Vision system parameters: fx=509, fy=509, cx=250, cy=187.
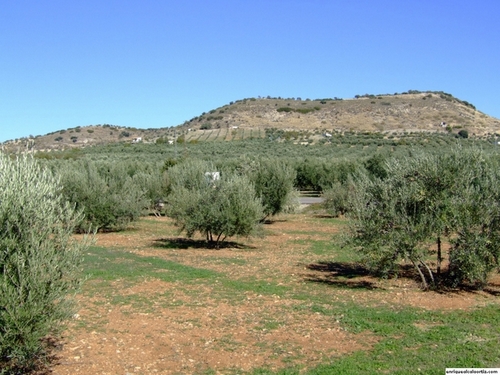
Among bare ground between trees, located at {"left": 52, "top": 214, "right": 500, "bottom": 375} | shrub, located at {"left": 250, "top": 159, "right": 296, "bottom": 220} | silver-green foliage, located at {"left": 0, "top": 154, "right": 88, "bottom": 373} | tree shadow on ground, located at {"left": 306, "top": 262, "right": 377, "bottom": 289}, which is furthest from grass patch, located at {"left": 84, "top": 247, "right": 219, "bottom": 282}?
shrub, located at {"left": 250, "top": 159, "right": 296, "bottom": 220}

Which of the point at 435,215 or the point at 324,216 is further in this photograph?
the point at 324,216

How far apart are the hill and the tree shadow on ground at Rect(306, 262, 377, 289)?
60422 millimetres

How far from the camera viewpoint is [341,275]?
579 inches

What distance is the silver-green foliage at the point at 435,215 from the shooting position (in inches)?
465

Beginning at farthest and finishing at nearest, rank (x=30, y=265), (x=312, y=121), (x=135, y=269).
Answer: (x=312, y=121), (x=135, y=269), (x=30, y=265)

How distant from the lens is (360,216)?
12.6 m

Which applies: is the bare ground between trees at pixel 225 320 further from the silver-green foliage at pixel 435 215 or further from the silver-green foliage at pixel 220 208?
the silver-green foliage at pixel 220 208

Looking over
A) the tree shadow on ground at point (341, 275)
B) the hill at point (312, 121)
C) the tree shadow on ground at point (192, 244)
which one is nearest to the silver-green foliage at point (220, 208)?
the tree shadow on ground at point (192, 244)

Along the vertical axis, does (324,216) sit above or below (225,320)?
above

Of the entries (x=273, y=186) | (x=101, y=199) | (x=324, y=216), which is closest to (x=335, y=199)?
(x=324, y=216)

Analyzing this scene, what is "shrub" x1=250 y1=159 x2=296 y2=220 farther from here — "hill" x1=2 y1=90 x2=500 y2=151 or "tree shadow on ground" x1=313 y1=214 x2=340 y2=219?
"hill" x1=2 y1=90 x2=500 y2=151

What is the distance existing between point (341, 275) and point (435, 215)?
367cm

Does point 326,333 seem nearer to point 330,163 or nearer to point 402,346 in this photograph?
point 402,346

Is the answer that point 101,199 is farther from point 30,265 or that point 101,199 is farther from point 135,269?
point 30,265
